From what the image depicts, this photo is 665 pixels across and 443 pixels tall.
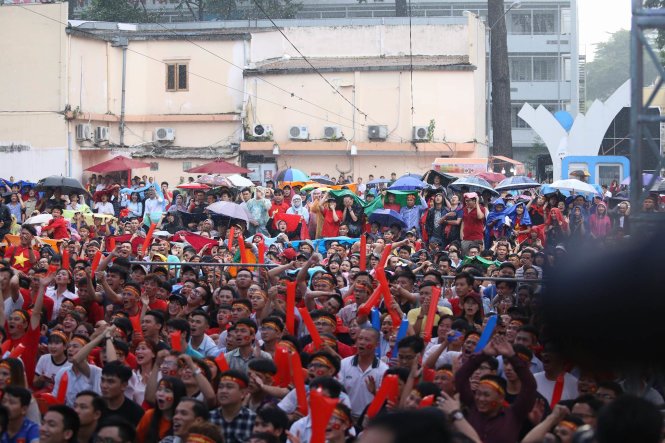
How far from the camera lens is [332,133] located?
31812 mm

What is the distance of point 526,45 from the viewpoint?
53219 millimetres

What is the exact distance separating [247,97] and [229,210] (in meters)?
16.1

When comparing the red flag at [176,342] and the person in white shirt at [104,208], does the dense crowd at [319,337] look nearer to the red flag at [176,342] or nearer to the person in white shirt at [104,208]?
the red flag at [176,342]

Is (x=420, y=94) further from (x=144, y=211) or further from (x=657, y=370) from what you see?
(x=657, y=370)

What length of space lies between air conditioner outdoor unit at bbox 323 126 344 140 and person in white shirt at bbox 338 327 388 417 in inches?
915

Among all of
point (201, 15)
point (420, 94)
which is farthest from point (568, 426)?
point (201, 15)

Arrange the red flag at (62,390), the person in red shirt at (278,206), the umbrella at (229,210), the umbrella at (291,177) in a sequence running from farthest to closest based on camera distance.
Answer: the umbrella at (291,177) < the person in red shirt at (278,206) < the umbrella at (229,210) < the red flag at (62,390)

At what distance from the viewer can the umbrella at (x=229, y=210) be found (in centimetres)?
1644

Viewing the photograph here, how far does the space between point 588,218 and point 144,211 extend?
9.00 metres

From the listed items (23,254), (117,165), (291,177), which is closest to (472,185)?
(23,254)

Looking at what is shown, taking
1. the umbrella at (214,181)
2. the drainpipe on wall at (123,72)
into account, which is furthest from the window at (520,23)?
the umbrella at (214,181)

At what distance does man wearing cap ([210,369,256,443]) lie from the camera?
750cm

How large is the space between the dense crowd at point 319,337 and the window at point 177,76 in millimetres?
16483

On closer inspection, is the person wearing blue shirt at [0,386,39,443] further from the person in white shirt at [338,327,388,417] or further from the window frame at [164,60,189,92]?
the window frame at [164,60,189,92]
